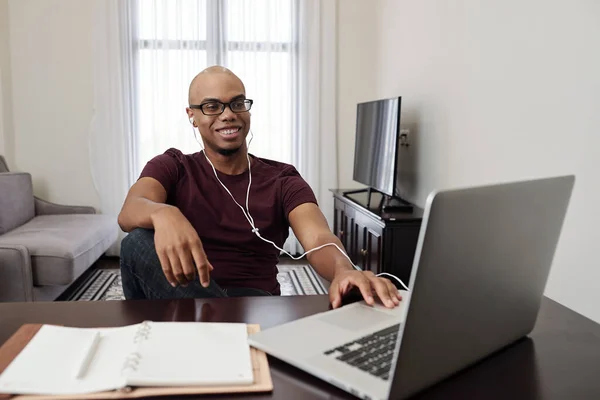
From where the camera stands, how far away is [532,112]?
80.7 inches

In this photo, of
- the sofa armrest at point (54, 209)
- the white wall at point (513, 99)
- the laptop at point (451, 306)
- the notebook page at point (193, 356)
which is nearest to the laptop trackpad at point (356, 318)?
the laptop at point (451, 306)

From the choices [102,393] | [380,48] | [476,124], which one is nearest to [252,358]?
[102,393]

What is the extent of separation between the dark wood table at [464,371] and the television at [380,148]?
2065 millimetres

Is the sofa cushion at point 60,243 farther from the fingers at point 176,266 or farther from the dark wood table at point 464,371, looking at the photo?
the fingers at point 176,266

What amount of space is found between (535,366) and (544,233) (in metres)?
0.19

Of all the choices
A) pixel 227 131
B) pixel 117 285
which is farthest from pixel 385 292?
pixel 117 285

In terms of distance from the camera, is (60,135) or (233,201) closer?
(233,201)

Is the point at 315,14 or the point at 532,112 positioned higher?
the point at 315,14

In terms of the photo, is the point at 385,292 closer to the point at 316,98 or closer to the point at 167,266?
the point at 167,266

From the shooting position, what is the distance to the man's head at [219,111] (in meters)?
1.68

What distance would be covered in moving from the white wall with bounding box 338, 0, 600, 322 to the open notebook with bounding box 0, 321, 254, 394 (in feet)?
4.47

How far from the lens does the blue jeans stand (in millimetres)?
1113

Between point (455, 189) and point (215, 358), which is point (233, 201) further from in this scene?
point (455, 189)

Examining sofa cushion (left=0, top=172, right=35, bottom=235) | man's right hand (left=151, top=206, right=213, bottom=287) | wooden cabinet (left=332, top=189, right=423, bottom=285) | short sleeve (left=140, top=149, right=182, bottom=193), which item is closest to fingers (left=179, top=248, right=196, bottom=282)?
man's right hand (left=151, top=206, right=213, bottom=287)
